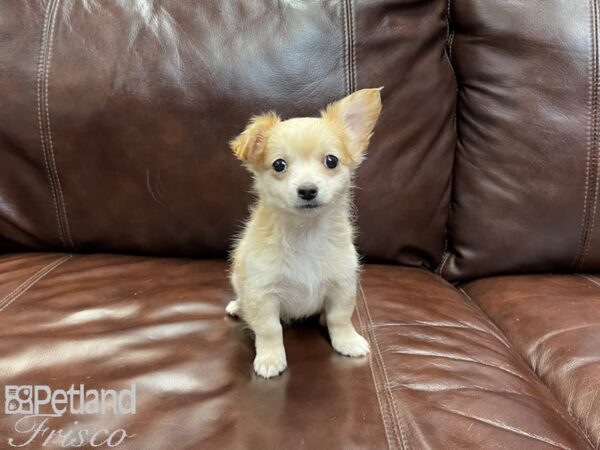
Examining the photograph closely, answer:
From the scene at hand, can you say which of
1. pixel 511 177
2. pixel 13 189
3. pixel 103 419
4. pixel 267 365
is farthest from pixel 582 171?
pixel 13 189

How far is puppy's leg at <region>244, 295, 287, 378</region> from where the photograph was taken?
0.95 metres

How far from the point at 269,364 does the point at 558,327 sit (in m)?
0.65

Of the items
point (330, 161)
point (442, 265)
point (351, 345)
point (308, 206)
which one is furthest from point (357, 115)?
point (442, 265)

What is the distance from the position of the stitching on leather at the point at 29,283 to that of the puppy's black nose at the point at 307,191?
691 millimetres

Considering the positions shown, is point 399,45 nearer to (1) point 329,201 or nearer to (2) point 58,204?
(1) point 329,201

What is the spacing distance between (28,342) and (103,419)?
275 millimetres

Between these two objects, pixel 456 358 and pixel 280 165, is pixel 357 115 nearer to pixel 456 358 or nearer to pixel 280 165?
pixel 280 165

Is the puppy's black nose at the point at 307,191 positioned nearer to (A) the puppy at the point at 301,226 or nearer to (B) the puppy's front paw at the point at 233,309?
(A) the puppy at the point at 301,226

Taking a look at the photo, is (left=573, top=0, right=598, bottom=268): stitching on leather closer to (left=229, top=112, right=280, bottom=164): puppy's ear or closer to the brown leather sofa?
the brown leather sofa

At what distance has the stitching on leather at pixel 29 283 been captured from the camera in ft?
3.76

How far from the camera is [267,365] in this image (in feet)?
3.12

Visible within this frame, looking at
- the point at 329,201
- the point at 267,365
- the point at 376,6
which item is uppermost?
the point at 376,6

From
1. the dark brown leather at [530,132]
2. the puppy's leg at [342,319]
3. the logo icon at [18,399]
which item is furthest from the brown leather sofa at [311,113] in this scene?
the logo icon at [18,399]

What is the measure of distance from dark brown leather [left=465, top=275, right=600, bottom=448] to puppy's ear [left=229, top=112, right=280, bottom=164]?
70 cm
